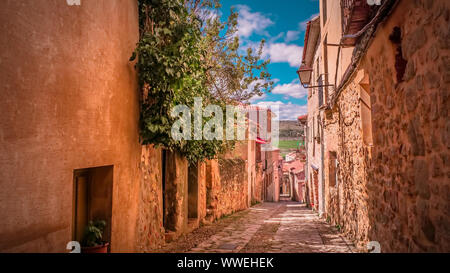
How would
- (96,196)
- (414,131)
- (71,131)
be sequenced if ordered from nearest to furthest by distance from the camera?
(414,131)
(71,131)
(96,196)

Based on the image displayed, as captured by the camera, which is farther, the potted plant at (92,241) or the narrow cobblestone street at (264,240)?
the narrow cobblestone street at (264,240)

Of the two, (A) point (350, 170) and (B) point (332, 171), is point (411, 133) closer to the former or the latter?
(A) point (350, 170)

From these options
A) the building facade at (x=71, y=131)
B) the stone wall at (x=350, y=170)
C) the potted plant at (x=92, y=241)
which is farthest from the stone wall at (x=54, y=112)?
the stone wall at (x=350, y=170)

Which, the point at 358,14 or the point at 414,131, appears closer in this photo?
the point at 414,131

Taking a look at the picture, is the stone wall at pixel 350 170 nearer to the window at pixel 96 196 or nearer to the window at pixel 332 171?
the window at pixel 332 171

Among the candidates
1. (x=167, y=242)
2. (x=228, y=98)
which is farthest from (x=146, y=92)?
(x=228, y=98)

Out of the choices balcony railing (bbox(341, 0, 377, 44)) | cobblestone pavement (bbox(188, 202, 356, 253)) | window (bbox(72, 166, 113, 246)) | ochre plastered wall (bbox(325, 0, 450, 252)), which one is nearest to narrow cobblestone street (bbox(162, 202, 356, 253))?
cobblestone pavement (bbox(188, 202, 356, 253))

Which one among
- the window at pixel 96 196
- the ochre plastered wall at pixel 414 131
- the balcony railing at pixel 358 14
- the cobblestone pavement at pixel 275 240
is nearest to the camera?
the ochre plastered wall at pixel 414 131

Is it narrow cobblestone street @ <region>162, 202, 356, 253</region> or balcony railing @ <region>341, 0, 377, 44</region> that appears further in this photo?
narrow cobblestone street @ <region>162, 202, 356, 253</region>

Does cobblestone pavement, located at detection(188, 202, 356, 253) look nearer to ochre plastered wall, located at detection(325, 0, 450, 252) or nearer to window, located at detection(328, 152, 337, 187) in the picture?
ochre plastered wall, located at detection(325, 0, 450, 252)

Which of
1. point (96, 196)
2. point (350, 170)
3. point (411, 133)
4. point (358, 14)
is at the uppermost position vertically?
point (358, 14)

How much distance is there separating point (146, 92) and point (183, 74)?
1.04 metres

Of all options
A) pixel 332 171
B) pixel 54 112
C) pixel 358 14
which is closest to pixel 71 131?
pixel 54 112
